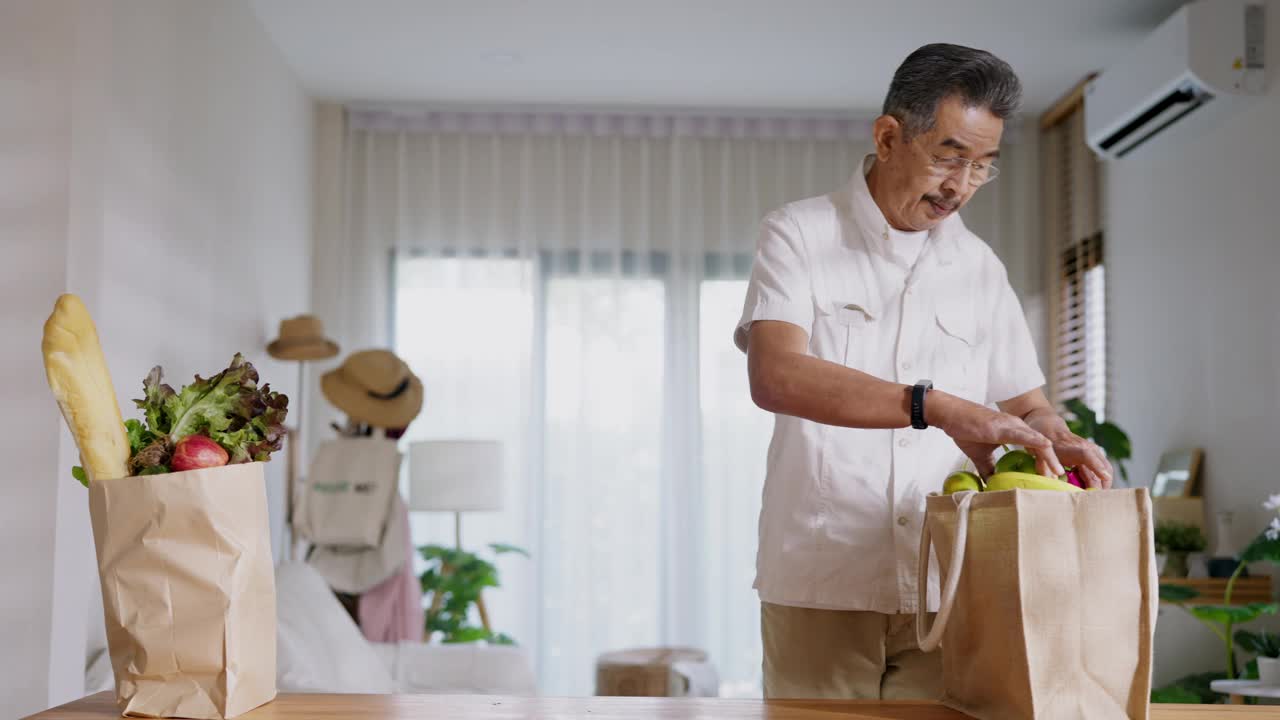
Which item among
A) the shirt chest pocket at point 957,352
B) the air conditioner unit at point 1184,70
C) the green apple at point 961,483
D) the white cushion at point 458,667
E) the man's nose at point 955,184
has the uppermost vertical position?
the air conditioner unit at point 1184,70

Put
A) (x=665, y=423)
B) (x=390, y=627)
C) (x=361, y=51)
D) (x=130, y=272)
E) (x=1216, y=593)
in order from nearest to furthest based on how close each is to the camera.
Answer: (x=130, y=272) < (x=1216, y=593) < (x=390, y=627) < (x=361, y=51) < (x=665, y=423)

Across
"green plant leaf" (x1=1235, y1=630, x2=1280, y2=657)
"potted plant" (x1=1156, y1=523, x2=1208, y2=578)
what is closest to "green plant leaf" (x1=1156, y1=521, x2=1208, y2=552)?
"potted plant" (x1=1156, y1=523, x2=1208, y2=578)

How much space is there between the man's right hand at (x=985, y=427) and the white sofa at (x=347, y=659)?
1838mm

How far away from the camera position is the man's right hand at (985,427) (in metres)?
1.13

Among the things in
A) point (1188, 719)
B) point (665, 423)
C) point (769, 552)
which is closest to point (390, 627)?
point (665, 423)

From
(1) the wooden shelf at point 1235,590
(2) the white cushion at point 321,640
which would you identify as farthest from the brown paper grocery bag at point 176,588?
(1) the wooden shelf at point 1235,590

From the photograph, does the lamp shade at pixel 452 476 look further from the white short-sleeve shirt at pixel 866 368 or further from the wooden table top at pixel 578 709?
the wooden table top at pixel 578 709

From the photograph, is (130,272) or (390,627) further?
(390,627)

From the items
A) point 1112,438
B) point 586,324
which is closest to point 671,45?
point 586,324

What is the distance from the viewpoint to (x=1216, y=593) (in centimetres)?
359

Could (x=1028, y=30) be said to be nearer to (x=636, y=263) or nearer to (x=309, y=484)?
(x=636, y=263)

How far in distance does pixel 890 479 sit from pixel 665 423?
3.85 metres

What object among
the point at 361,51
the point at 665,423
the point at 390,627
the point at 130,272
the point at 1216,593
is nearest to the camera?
the point at 130,272

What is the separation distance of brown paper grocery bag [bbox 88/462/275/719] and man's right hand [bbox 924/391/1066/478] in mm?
672
